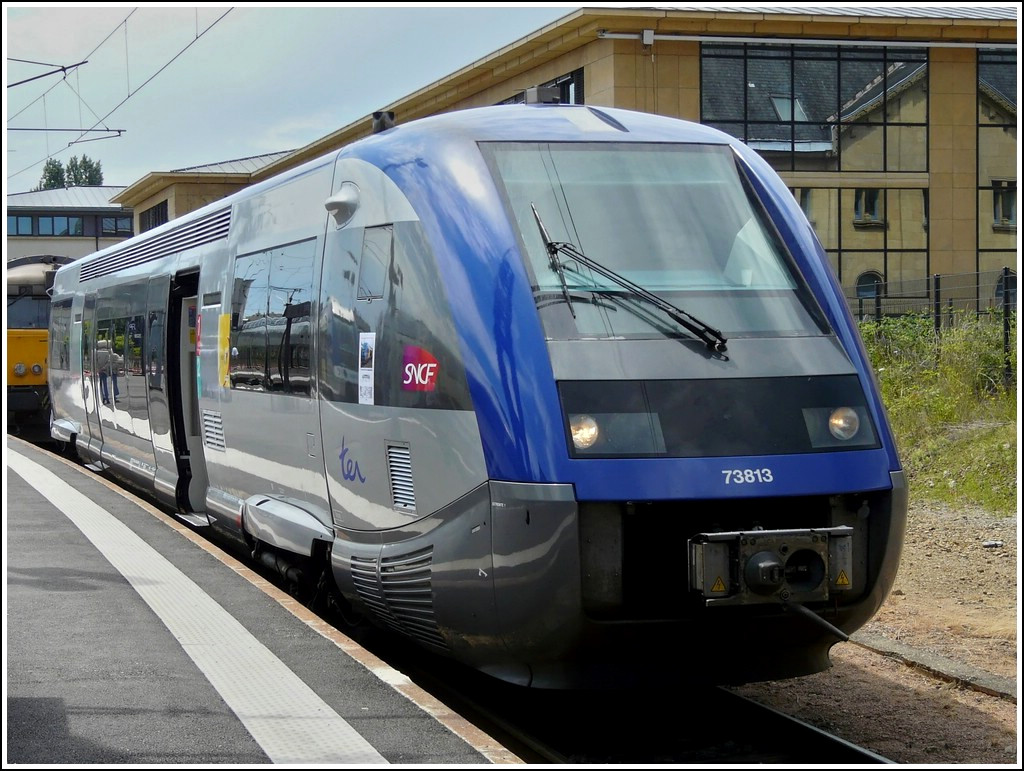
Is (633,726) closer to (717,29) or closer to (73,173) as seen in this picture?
(717,29)

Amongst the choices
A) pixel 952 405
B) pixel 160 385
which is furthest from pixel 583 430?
pixel 952 405

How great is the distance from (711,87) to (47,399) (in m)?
15.1

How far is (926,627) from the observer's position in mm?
8672

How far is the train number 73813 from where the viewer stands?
18.2 feet

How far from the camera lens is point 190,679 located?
609 cm

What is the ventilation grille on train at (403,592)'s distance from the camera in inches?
245

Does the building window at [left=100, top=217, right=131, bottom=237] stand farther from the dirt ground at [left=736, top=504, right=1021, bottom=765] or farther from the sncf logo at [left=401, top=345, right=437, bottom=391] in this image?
the sncf logo at [left=401, top=345, right=437, bottom=391]

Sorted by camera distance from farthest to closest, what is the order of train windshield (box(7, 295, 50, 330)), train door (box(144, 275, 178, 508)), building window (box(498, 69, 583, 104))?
1. building window (box(498, 69, 583, 104))
2. train windshield (box(7, 295, 50, 330))
3. train door (box(144, 275, 178, 508))

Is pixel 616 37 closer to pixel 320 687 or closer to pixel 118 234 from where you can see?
pixel 320 687

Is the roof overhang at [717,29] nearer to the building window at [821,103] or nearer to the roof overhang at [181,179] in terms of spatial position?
the building window at [821,103]

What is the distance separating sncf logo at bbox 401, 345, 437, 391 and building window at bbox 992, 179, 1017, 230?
26987 mm

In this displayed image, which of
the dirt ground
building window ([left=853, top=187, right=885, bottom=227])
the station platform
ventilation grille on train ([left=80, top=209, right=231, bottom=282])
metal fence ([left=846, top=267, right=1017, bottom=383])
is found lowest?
the dirt ground

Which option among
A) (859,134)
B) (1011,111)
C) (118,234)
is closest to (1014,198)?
(1011,111)

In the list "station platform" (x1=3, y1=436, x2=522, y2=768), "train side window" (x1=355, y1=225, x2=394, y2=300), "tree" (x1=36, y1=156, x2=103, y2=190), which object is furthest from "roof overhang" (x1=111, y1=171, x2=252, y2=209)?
"tree" (x1=36, y1=156, x2=103, y2=190)
